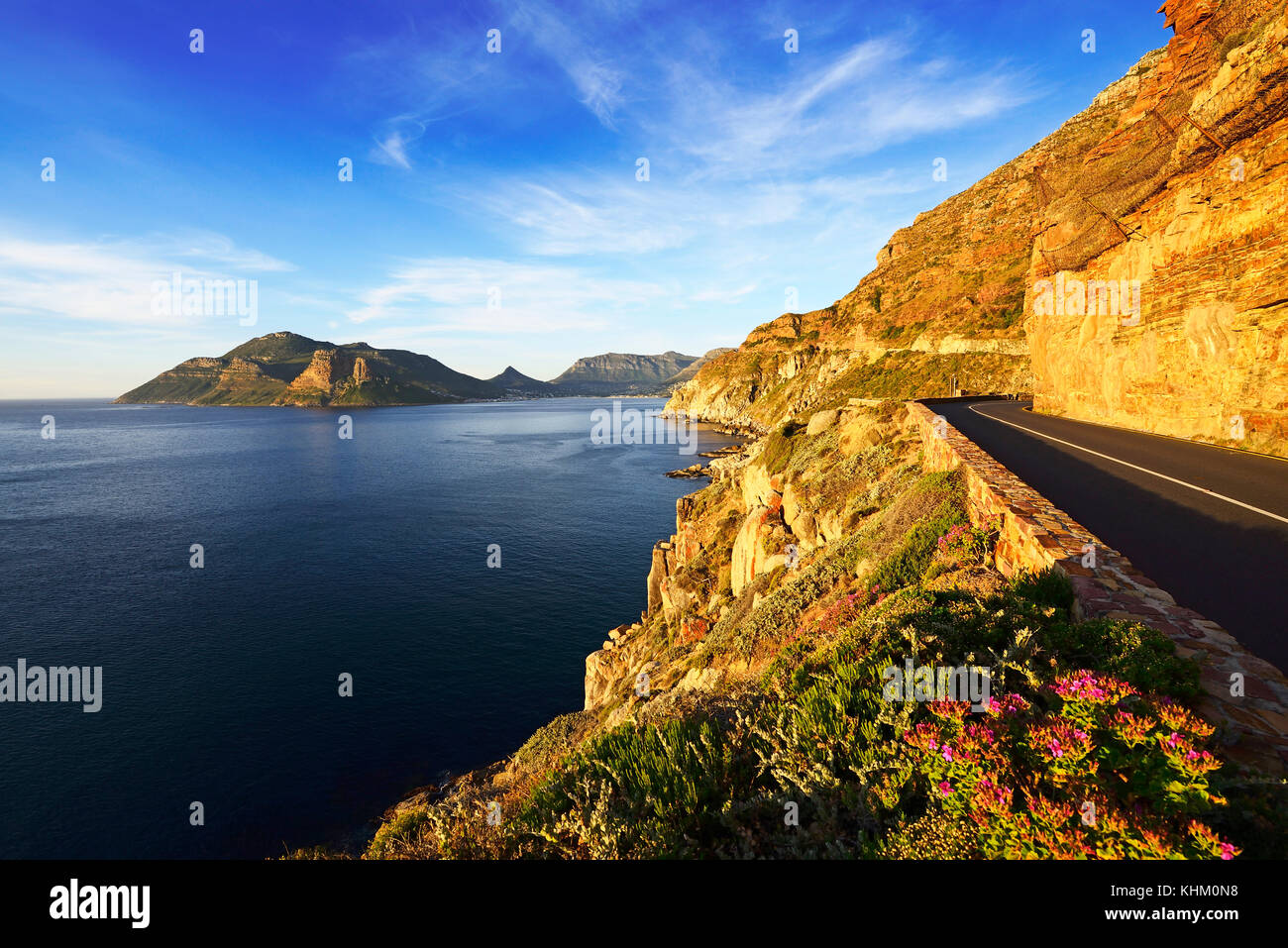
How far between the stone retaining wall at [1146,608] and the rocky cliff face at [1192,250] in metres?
9.35

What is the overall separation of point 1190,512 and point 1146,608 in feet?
19.5

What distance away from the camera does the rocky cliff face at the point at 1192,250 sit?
42.4 ft

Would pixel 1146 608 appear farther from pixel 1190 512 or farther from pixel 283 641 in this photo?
pixel 283 641

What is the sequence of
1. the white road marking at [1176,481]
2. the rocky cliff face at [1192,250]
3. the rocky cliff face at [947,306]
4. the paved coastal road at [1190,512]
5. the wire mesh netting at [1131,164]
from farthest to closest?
the rocky cliff face at [947,306]
the wire mesh netting at [1131,164]
the rocky cliff face at [1192,250]
the white road marking at [1176,481]
the paved coastal road at [1190,512]

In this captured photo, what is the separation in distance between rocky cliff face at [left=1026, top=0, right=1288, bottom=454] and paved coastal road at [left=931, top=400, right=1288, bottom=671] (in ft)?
6.21

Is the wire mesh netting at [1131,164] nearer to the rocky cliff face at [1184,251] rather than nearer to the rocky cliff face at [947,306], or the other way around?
the rocky cliff face at [1184,251]

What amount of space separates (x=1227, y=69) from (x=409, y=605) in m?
43.0

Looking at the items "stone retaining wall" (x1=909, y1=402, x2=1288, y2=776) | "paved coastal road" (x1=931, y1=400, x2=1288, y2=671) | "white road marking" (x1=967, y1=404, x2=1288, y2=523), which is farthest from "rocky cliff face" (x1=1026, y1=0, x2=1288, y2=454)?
"stone retaining wall" (x1=909, y1=402, x2=1288, y2=776)

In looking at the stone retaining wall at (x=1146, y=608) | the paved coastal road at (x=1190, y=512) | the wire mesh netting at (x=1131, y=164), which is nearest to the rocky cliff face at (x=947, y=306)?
the wire mesh netting at (x=1131, y=164)

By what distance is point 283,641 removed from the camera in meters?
30.6

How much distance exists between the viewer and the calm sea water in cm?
2041

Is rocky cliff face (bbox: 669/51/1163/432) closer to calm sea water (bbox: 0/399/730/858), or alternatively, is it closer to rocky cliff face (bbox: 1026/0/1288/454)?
rocky cliff face (bbox: 1026/0/1288/454)
